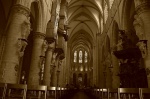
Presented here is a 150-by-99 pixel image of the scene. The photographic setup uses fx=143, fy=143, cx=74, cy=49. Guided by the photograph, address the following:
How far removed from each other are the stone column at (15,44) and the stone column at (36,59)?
3372 millimetres

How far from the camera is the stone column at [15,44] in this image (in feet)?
24.8

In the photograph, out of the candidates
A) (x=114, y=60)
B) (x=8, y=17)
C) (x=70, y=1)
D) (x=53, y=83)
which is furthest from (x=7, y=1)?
(x=70, y=1)

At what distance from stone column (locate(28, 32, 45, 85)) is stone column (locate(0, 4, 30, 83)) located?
11.1 feet

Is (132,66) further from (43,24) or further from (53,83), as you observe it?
(53,83)

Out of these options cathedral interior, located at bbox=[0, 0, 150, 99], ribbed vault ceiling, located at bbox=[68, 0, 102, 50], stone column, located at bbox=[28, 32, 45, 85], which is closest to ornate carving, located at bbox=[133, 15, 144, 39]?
cathedral interior, located at bbox=[0, 0, 150, 99]

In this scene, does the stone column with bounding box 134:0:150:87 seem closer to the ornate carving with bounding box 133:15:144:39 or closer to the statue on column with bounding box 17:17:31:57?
the ornate carving with bounding box 133:15:144:39

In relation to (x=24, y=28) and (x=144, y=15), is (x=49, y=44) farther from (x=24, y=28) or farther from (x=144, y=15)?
(x=144, y=15)

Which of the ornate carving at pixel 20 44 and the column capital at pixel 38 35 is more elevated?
the column capital at pixel 38 35

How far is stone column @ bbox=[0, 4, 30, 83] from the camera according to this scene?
7547 mm

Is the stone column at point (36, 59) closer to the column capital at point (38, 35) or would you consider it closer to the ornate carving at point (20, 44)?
the column capital at point (38, 35)

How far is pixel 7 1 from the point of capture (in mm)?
12914

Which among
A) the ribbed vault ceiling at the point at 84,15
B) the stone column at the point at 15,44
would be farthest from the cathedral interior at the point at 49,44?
the ribbed vault ceiling at the point at 84,15

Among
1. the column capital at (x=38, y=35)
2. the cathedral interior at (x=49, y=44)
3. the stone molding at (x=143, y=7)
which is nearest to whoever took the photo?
the cathedral interior at (x=49, y=44)

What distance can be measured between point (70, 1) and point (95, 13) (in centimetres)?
602
